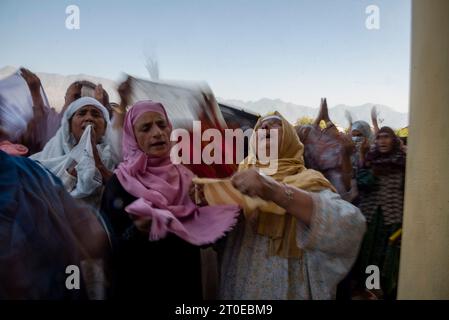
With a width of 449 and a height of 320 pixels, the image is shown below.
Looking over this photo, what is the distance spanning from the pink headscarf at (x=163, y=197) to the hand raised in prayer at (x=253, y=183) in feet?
0.42

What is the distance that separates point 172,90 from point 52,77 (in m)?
0.76

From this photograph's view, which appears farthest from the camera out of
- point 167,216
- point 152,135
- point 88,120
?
point 88,120

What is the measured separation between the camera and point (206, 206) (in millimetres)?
3164

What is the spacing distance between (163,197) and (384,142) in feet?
4.63

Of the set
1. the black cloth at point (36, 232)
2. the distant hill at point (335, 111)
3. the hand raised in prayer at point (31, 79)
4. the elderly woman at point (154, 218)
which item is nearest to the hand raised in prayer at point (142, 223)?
the elderly woman at point (154, 218)

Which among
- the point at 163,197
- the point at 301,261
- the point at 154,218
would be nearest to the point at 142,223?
the point at 154,218

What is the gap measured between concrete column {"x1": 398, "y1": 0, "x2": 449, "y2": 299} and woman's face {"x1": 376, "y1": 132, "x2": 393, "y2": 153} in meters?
0.18

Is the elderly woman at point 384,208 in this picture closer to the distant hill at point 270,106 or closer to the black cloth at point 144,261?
the distant hill at point 270,106

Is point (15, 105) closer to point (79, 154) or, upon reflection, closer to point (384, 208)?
point (79, 154)

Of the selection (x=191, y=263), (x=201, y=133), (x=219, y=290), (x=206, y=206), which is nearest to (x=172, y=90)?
(x=201, y=133)

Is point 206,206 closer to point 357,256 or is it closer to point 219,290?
point 219,290

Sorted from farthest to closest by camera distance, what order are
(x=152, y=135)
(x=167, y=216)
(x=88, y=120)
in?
(x=88, y=120), (x=152, y=135), (x=167, y=216)

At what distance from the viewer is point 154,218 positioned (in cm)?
304

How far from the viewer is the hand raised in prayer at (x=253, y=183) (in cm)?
304
